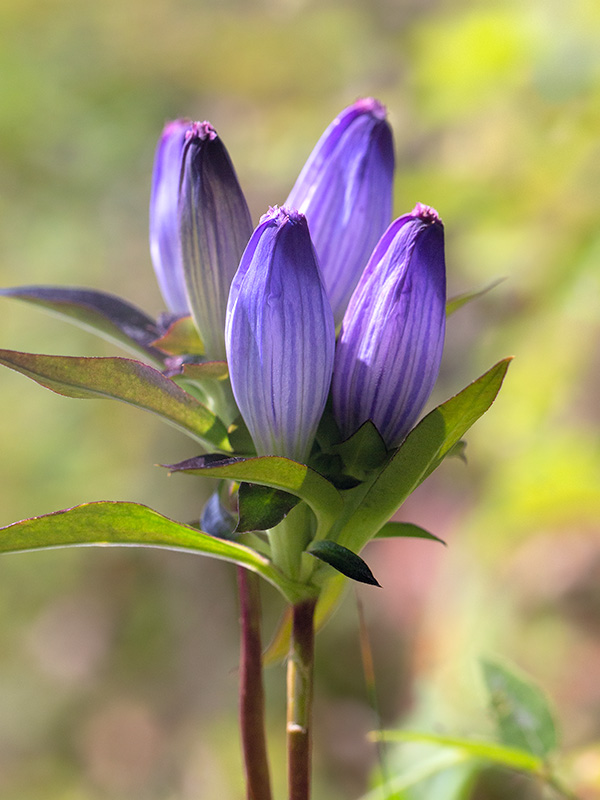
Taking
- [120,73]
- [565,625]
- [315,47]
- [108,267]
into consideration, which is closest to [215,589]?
[565,625]

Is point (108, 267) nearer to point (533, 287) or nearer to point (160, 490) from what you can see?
point (160, 490)

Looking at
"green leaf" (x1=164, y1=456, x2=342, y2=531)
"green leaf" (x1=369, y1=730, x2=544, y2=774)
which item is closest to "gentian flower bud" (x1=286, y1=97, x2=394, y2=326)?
"green leaf" (x1=164, y1=456, x2=342, y2=531)

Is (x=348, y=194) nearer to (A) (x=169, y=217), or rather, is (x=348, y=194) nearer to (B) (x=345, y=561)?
(A) (x=169, y=217)

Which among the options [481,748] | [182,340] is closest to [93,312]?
[182,340]

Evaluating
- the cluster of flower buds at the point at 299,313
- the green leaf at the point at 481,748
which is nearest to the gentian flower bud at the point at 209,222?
the cluster of flower buds at the point at 299,313

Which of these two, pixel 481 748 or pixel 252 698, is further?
pixel 481 748

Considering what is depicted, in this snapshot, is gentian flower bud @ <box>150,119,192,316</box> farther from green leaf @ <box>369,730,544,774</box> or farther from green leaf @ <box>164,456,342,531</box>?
green leaf @ <box>369,730,544,774</box>

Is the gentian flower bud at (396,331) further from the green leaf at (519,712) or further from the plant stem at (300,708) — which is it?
the green leaf at (519,712)
